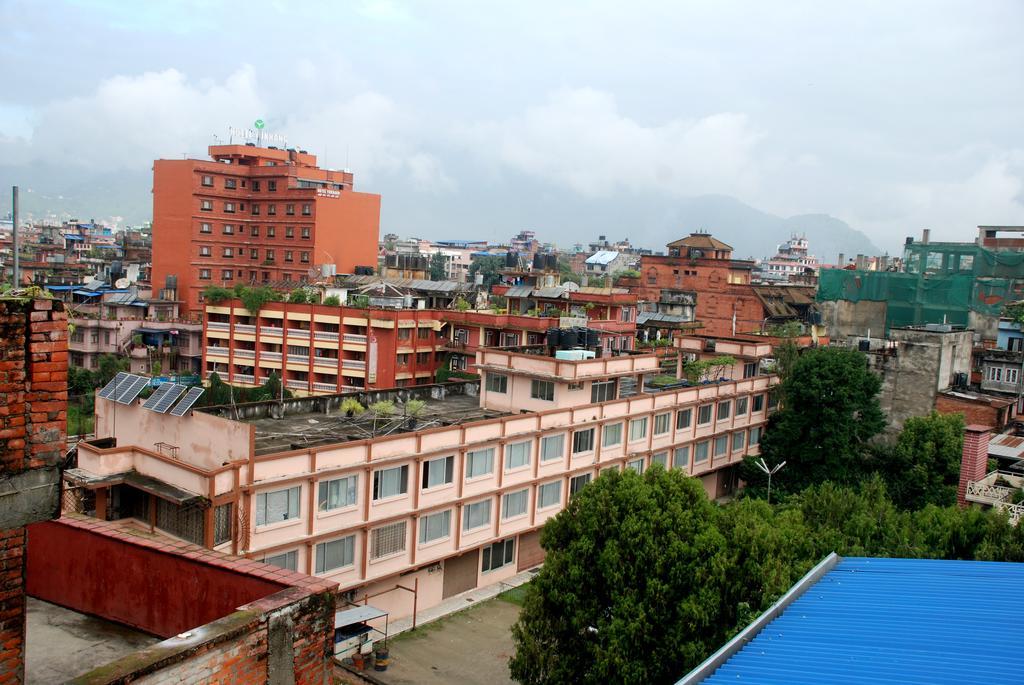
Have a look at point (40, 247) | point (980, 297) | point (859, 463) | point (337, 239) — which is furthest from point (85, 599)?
point (40, 247)

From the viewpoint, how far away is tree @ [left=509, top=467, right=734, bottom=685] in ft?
64.1

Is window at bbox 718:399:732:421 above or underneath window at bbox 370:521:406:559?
above

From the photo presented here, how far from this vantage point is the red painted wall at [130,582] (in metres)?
9.05

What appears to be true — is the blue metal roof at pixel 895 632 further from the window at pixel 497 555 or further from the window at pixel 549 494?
the window at pixel 549 494

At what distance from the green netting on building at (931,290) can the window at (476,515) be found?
3795cm

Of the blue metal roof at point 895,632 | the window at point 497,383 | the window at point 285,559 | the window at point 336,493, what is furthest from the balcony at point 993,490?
the window at point 285,559

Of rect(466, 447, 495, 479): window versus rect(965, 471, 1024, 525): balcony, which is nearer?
rect(965, 471, 1024, 525): balcony

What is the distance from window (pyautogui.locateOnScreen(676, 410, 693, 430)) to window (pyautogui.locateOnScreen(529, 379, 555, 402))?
26.8 feet

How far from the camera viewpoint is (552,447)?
3297 cm

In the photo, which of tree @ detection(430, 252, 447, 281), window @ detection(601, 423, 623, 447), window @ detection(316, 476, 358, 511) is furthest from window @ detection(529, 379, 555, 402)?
tree @ detection(430, 252, 447, 281)

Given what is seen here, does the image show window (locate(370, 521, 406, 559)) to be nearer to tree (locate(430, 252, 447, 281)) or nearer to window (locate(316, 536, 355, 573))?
window (locate(316, 536, 355, 573))

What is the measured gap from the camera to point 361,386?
5769 centimetres

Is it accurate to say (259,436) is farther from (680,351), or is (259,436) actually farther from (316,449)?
(680,351)

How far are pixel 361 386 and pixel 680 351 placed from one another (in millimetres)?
22251
